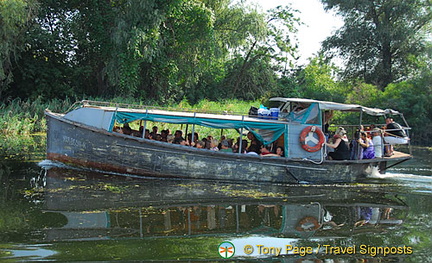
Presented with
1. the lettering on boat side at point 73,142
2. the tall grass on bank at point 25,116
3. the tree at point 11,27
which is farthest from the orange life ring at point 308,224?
the tree at point 11,27

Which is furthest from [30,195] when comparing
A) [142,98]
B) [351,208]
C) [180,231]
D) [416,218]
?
[142,98]

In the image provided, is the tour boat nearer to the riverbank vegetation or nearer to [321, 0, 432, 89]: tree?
the riverbank vegetation

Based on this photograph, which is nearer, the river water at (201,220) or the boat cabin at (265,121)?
the river water at (201,220)

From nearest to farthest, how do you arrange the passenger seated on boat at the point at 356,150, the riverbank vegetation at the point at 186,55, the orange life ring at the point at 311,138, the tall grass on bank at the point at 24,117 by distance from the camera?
the orange life ring at the point at 311,138 → the passenger seated on boat at the point at 356,150 → the tall grass on bank at the point at 24,117 → the riverbank vegetation at the point at 186,55

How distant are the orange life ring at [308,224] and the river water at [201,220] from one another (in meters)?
0.02

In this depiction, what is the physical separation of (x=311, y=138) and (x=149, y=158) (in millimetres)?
4671

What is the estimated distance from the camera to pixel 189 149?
11.4 m

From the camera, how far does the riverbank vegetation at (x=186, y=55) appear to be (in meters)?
23.5

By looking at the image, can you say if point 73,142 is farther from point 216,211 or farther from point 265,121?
point 265,121

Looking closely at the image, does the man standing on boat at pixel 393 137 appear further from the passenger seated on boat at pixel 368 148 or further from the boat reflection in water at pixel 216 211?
the boat reflection in water at pixel 216 211

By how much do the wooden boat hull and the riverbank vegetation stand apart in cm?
989

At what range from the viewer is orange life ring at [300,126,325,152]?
11977 mm

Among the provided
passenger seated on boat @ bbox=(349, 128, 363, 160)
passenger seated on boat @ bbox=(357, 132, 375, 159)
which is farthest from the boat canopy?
passenger seated on boat @ bbox=(357, 132, 375, 159)

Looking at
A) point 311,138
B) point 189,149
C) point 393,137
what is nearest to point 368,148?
point 393,137
